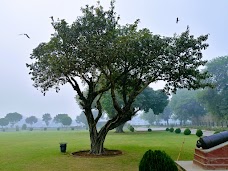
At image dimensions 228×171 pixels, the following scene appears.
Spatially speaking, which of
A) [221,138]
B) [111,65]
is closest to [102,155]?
[111,65]

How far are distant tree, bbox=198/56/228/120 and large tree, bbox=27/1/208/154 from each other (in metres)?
49.8

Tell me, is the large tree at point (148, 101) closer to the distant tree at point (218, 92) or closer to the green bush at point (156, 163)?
the distant tree at point (218, 92)

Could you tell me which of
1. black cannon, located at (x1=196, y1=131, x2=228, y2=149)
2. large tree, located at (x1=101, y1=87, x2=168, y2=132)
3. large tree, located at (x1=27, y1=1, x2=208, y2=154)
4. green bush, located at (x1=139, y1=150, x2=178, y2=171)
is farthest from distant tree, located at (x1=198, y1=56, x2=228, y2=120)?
green bush, located at (x1=139, y1=150, x2=178, y2=171)

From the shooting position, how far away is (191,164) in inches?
688

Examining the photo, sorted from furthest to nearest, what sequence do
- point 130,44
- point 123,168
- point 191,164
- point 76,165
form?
point 130,44 → point 76,165 → point 123,168 → point 191,164

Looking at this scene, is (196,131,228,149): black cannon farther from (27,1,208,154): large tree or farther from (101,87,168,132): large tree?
(101,87,168,132): large tree

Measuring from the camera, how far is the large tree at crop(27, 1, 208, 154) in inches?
884

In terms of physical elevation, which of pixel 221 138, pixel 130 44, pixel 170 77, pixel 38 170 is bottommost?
pixel 38 170

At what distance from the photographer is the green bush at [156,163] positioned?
1165 centimetres

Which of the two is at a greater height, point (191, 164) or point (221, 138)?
point (221, 138)

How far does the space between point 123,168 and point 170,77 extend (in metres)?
9.70

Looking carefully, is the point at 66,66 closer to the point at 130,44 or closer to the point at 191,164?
the point at 130,44

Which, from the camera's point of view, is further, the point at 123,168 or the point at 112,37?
the point at 112,37

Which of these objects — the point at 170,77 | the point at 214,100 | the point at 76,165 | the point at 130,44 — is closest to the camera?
the point at 76,165
